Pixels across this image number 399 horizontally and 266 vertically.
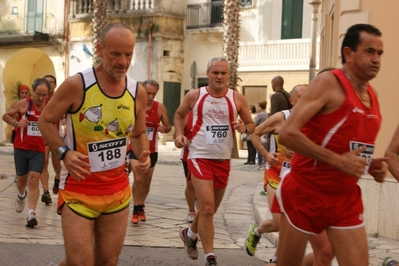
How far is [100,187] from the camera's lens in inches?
229

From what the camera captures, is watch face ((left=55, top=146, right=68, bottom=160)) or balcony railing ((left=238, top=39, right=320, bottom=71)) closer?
watch face ((left=55, top=146, right=68, bottom=160))

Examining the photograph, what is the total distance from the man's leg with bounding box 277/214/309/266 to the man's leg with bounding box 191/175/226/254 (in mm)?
2856

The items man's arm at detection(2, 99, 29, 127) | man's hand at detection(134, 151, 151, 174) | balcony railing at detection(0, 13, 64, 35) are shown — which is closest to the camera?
man's hand at detection(134, 151, 151, 174)

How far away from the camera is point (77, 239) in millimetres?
5520

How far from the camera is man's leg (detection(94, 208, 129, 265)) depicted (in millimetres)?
5668

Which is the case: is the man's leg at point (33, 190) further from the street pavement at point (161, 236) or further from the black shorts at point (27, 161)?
the street pavement at point (161, 236)

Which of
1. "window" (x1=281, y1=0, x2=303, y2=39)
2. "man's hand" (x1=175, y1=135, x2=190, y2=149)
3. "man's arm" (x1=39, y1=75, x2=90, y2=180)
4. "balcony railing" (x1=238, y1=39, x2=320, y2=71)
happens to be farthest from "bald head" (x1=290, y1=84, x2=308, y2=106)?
"window" (x1=281, y1=0, x2=303, y2=39)

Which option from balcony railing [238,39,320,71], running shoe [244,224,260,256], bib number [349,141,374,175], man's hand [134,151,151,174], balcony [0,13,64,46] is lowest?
running shoe [244,224,260,256]

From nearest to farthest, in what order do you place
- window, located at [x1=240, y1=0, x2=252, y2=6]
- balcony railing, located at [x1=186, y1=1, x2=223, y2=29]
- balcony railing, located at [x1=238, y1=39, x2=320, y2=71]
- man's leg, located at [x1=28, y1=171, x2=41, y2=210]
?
man's leg, located at [x1=28, y1=171, x2=41, y2=210]
balcony railing, located at [x1=238, y1=39, x2=320, y2=71]
window, located at [x1=240, y1=0, x2=252, y2=6]
balcony railing, located at [x1=186, y1=1, x2=223, y2=29]

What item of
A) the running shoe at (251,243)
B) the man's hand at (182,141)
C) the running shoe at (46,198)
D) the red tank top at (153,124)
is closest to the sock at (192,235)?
the running shoe at (251,243)

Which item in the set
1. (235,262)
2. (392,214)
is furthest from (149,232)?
(392,214)

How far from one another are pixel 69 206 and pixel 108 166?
39 cm

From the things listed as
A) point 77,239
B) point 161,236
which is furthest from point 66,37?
point 77,239

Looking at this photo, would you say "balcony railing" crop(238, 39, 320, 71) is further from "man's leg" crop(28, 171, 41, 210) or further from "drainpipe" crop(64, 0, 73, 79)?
"man's leg" crop(28, 171, 41, 210)
